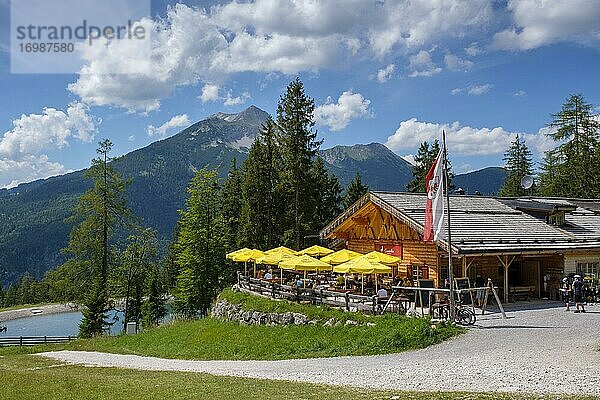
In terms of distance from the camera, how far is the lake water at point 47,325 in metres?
75.5

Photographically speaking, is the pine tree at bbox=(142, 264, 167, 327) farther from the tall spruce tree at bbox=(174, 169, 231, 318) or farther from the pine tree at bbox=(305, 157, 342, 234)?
the pine tree at bbox=(305, 157, 342, 234)

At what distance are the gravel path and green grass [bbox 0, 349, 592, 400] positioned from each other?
851 millimetres

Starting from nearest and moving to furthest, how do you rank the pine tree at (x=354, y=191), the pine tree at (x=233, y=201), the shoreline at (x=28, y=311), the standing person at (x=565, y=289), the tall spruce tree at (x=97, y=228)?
the standing person at (x=565, y=289)
the tall spruce tree at (x=97, y=228)
the pine tree at (x=233, y=201)
the pine tree at (x=354, y=191)
the shoreline at (x=28, y=311)

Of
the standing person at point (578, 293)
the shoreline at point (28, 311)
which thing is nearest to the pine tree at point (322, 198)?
the standing person at point (578, 293)

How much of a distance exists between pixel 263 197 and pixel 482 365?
1345 inches

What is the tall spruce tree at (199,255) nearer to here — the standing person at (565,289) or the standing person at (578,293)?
the standing person at (565,289)

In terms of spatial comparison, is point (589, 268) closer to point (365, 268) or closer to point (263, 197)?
point (365, 268)

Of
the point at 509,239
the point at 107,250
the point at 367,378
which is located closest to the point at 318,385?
the point at 367,378

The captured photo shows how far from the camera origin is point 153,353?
944 inches

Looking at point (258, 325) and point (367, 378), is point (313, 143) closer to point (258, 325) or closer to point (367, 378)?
point (258, 325)

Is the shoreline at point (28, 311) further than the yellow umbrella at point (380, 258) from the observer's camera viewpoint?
Yes

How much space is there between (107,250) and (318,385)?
2999 cm

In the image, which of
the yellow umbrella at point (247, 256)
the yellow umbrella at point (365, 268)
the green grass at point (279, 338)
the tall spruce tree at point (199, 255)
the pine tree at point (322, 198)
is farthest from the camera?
the pine tree at point (322, 198)

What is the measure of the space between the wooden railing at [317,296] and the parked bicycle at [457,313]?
229 centimetres
